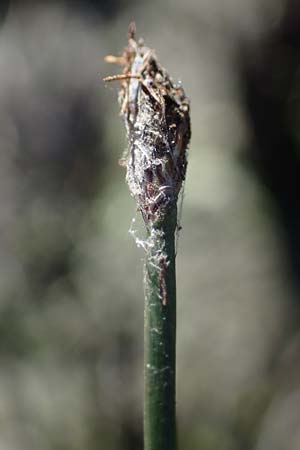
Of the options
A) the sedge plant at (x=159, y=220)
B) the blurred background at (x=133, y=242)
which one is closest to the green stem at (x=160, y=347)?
the sedge plant at (x=159, y=220)

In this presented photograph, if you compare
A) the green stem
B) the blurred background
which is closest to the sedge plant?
the green stem

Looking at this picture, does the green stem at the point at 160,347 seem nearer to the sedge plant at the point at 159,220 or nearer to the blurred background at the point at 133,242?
the sedge plant at the point at 159,220

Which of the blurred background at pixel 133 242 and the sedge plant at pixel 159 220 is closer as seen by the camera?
the sedge plant at pixel 159 220

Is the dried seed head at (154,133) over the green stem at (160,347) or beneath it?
over

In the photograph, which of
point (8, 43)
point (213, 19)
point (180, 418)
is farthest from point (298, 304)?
point (8, 43)

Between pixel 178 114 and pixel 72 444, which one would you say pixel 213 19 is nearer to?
pixel 72 444

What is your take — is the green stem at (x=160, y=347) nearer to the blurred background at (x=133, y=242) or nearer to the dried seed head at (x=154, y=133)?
the dried seed head at (x=154, y=133)
